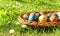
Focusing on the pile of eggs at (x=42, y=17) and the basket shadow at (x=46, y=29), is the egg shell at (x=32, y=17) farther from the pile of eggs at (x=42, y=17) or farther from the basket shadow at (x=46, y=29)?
the basket shadow at (x=46, y=29)

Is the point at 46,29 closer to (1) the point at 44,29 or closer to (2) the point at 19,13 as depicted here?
(1) the point at 44,29

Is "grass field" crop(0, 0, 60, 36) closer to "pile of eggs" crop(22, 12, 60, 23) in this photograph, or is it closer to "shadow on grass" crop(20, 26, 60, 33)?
"shadow on grass" crop(20, 26, 60, 33)

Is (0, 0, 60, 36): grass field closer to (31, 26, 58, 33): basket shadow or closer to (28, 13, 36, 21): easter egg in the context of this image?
(31, 26, 58, 33): basket shadow

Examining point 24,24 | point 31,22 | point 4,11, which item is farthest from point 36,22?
point 4,11

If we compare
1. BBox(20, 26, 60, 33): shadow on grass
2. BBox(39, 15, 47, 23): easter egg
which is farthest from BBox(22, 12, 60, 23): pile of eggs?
BBox(20, 26, 60, 33): shadow on grass

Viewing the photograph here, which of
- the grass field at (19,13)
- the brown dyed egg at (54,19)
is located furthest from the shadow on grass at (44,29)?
the brown dyed egg at (54,19)

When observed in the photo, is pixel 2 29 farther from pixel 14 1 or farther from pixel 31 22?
pixel 14 1

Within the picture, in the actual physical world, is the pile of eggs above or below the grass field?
above

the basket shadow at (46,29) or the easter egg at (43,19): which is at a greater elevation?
the easter egg at (43,19)
